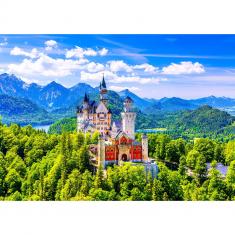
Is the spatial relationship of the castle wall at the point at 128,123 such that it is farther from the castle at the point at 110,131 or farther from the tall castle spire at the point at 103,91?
the tall castle spire at the point at 103,91

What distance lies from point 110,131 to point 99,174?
3814 mm

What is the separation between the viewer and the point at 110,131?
45.1ft

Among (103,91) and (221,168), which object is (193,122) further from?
(221,168)

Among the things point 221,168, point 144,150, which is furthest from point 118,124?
point 221,168

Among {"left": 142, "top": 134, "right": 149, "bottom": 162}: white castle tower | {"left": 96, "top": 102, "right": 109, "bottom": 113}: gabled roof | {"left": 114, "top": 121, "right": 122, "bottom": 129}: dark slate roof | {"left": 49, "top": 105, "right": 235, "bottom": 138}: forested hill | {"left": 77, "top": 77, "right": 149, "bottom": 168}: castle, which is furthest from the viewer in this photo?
{"left": 49, "top": 105, "right": 235, "bottom": 138}: forested hill

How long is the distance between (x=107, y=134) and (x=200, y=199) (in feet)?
15.9

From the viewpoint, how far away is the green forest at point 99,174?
9719 mm

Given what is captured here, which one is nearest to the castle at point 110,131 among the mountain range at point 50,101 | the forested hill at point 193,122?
the mountain range at point 50,101

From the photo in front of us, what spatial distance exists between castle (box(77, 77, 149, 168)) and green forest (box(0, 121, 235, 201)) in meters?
0.46

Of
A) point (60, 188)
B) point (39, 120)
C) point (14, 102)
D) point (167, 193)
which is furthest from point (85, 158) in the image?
point (39, 120)

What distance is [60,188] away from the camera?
10.1 m

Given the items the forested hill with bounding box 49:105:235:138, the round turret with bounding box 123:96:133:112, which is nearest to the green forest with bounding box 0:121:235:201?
the round turret with bounding box 123:96:133:112

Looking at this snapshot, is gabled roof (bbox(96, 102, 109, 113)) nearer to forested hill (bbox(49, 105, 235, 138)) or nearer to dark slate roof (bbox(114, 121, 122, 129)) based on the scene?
dark slate roof (bbox(114, 121, 122, 129))

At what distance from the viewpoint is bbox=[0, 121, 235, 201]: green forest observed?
383 inches
